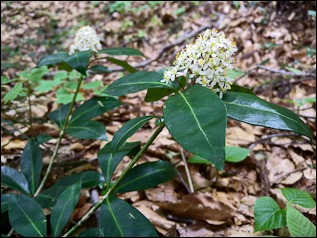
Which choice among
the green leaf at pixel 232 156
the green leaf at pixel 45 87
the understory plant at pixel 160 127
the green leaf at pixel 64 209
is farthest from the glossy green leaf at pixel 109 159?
the green leaf at pixel 45 87

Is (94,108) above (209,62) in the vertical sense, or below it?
below

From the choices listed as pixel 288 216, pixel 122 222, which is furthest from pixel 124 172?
pixel 288 216

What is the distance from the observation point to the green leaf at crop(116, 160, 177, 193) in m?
1.44

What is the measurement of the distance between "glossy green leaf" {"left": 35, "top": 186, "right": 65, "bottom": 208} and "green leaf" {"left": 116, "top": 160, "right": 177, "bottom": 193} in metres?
0.40

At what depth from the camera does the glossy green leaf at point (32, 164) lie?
5.88 feet

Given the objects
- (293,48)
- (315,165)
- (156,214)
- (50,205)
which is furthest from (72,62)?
(293,48)

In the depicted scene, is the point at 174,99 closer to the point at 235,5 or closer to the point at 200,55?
the point at 200,55

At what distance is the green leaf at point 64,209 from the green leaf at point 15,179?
383 mm

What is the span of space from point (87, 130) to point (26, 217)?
2.07 feet

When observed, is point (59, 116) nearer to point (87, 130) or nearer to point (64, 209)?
point (87, 130)

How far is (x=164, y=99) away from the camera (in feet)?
10.4

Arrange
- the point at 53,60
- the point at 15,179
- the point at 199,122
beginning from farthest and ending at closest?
the point at 53,60 < the point at 15,179 < the point at 199,122

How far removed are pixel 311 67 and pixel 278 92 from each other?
49 centimetres

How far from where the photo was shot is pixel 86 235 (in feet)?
4.59
